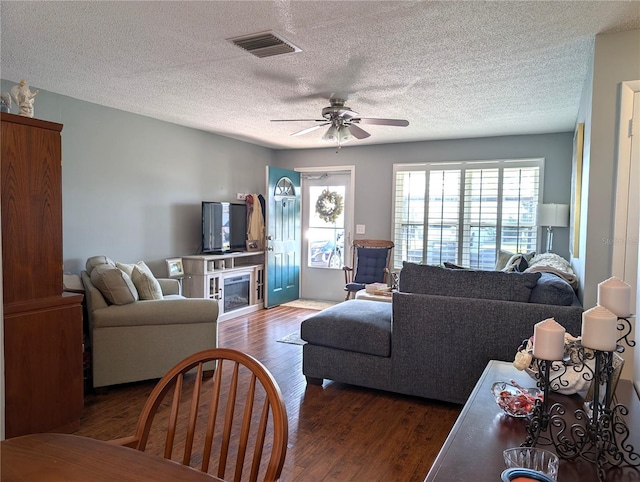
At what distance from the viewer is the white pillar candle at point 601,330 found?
120 cm

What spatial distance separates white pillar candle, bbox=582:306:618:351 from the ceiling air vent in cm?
220

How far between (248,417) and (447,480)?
536 millimetres

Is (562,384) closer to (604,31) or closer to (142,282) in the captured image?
(604,31)

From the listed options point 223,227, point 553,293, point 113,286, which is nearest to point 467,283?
point 553,293

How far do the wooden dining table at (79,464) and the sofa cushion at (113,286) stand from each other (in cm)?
234

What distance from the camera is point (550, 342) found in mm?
1243

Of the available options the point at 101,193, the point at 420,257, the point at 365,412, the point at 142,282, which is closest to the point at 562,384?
the point at 365,412

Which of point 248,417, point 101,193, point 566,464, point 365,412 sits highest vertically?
point 101,193

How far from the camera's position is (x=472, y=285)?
2.99m

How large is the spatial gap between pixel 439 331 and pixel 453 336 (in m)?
0.09

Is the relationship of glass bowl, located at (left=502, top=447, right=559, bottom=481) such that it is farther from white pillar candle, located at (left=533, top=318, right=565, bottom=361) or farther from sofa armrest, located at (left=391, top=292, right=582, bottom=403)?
sofa armrest, located at (left=391, top=292, right=582, bottom=403)

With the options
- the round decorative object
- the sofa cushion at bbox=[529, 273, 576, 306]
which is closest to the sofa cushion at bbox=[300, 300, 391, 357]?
the sofa cushion at bbox=[529, 273, 576, 306]

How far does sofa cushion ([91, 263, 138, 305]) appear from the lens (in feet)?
10.9

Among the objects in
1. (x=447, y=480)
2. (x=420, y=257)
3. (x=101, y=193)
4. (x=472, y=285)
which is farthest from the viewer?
(x=420, y=257)
